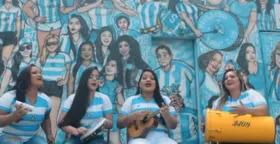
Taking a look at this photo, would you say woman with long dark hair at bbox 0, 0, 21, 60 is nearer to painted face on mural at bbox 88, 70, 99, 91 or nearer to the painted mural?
the painted mural

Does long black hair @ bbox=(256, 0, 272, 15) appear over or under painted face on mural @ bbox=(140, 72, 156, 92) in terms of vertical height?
over

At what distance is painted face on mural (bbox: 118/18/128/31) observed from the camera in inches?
253

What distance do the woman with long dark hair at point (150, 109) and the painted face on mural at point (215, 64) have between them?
1962 mm

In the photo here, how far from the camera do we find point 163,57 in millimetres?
6531

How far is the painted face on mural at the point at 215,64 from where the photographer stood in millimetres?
6529

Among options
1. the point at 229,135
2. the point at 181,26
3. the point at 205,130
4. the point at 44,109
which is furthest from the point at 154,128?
the point at 181,26

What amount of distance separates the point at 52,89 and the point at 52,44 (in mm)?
769

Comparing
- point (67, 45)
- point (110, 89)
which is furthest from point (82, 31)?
point (110, 89)

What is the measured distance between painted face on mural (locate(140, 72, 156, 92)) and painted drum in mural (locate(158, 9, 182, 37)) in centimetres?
193

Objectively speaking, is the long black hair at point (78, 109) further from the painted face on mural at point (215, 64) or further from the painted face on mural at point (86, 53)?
the painted face on mural at point (215, 64)

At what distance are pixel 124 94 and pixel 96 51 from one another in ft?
2.87

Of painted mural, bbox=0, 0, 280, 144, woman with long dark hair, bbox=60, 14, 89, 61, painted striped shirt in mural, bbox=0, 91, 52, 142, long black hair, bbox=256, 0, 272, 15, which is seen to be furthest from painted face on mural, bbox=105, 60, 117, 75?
long black hair, bbox=256, 0, 272, 15

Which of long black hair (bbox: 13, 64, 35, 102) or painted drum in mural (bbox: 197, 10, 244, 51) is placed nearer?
long black hair (bbox: 13, 64, 35, 102)

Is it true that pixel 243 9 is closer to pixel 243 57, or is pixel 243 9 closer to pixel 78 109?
pixel 243 57
